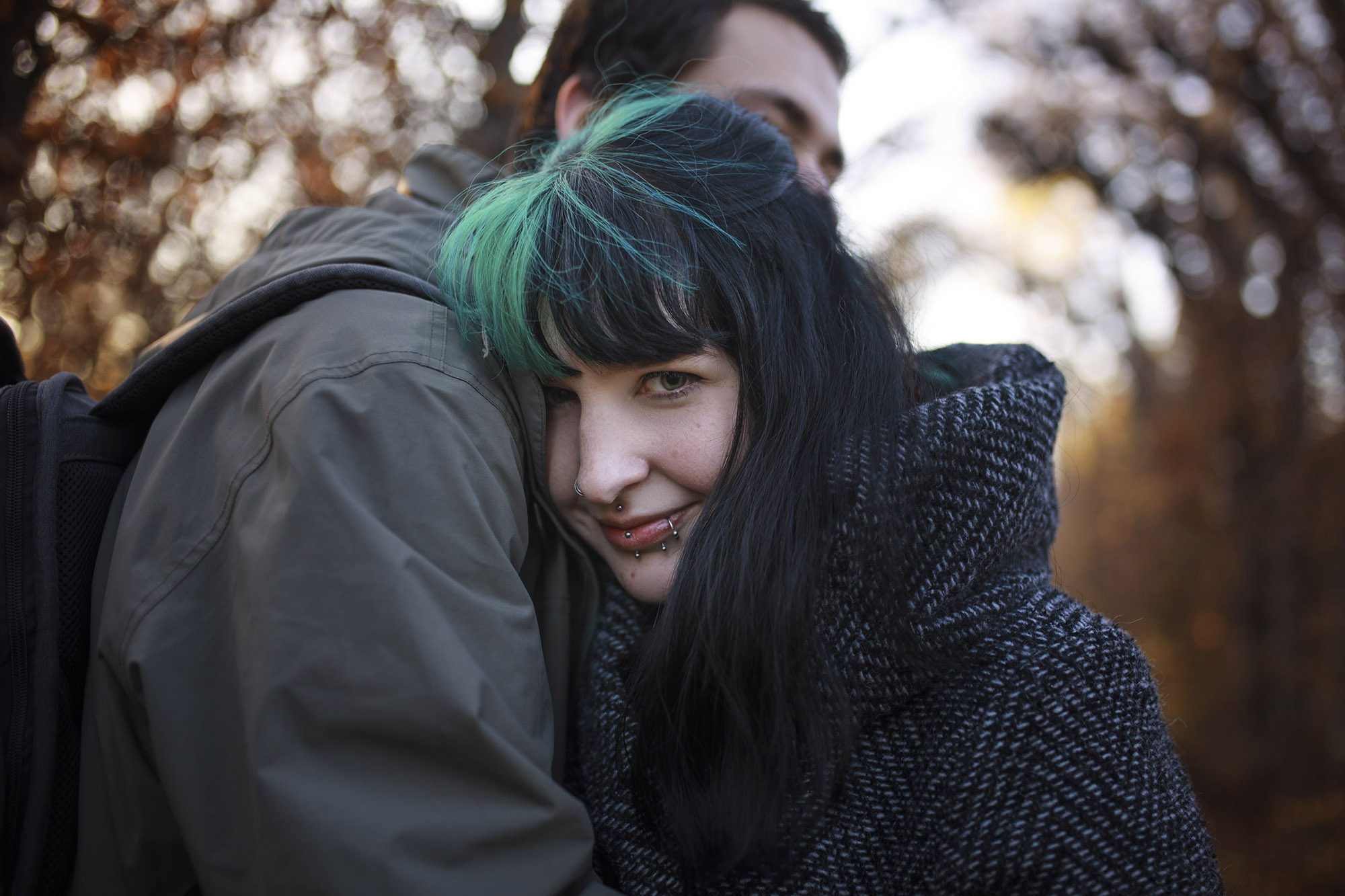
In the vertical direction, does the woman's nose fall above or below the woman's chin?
above

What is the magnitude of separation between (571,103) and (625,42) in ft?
0.94

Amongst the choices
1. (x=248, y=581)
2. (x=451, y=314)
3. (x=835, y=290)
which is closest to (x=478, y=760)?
(x=248, y=581)

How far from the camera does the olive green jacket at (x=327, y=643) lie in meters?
1.11

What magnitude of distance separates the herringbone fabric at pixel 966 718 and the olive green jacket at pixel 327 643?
396mm

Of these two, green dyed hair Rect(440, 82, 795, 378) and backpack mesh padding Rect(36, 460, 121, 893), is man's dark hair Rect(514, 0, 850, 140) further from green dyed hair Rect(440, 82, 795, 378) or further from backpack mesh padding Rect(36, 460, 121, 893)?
backpack mesh padding Rect(36, 460, 121, 893)

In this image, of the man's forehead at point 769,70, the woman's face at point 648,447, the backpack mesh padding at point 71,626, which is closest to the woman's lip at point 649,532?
the woman's face at point 648,447

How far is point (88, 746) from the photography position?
1.28 meters

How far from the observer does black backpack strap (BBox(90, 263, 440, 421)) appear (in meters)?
1.40

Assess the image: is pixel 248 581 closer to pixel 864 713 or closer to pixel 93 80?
pixel 864 713

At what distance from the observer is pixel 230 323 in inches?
55.3

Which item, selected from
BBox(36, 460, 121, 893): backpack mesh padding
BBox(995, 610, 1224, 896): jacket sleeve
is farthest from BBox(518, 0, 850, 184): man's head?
BBox(995, 610, 1224, 896): jacket sleeve

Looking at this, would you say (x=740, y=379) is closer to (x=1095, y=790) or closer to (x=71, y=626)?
(x=1095, y=790)

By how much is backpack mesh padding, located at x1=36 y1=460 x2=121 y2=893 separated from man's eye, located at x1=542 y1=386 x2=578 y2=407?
0.73 metres

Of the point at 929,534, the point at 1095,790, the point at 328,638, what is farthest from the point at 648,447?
the point at 1095,790
